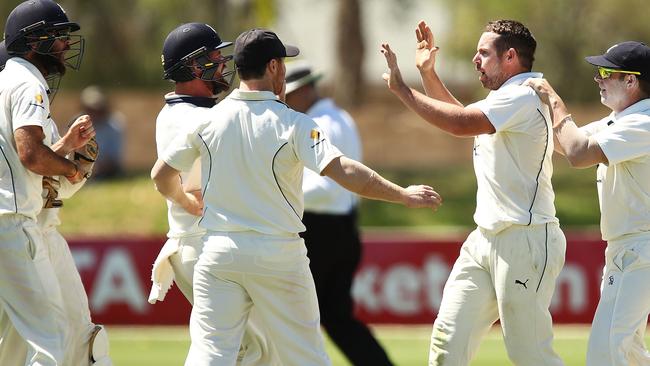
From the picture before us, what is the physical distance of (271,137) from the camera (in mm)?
7219

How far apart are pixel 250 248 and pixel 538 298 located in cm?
176

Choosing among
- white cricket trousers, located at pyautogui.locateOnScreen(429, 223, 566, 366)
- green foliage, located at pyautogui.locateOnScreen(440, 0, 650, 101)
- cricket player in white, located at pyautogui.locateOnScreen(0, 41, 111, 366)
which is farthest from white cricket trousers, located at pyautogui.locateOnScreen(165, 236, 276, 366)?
green foliage, located at pyautogui.locateOnScreen(440, 0, 650, 101)

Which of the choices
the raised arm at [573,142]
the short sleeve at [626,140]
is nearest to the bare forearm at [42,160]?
the raised arm at [573,142]

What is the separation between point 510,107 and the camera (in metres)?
7.62

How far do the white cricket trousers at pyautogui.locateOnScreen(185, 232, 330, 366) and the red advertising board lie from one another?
7.09m

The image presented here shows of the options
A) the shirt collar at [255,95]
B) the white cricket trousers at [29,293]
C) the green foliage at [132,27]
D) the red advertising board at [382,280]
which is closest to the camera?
the shirt collar at [255,95]

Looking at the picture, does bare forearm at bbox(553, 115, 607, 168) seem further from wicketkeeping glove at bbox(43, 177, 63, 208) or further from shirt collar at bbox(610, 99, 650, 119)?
wicketkeeping glove at bbox(43, 177, 63, 208)

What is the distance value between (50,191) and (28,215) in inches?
14.0

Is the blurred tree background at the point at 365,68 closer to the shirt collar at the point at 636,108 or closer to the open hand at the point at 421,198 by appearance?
the shirt collar at the point at 636,108

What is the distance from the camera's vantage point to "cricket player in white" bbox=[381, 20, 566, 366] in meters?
7.62

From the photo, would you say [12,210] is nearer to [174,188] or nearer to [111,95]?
[174,188]

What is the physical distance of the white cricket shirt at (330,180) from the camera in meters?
9.87

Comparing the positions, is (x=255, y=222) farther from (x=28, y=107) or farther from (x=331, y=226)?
(x=331, y=226)

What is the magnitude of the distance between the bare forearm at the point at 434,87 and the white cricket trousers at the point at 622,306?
1.40 meters
